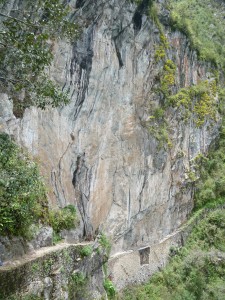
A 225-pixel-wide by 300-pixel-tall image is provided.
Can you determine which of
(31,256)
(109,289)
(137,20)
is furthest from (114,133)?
(31,256)

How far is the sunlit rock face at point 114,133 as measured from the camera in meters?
12.0

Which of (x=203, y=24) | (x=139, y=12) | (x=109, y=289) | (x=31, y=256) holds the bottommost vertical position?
(x=109, y=289)

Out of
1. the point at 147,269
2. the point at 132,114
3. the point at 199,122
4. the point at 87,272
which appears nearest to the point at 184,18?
the point at 199,122

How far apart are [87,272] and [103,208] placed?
3804mm

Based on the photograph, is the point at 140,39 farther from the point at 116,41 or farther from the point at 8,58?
the point at 8,58

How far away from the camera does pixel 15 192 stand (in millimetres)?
6637

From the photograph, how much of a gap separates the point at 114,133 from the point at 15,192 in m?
8.04

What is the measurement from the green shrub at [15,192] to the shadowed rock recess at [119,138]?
1.85 m

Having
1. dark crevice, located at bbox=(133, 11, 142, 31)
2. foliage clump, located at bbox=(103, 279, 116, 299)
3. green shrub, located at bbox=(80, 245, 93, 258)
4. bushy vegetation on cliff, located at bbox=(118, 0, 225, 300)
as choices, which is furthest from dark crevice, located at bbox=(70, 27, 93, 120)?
foliage clump, located at bbox=(103, 279, 116, 299)

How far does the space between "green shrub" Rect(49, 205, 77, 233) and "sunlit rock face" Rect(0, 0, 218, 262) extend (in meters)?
0.48

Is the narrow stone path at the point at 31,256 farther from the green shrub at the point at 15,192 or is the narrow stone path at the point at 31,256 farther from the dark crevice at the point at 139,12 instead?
the dark crevice at the point at 139,12

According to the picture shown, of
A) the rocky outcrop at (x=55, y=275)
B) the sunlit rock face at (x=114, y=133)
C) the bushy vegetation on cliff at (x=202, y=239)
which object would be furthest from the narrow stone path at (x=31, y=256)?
the bushy vegetation on cliff at (x=202, y=239)

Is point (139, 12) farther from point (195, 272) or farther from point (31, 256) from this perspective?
point (195, 272)

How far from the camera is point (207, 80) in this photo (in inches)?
774
